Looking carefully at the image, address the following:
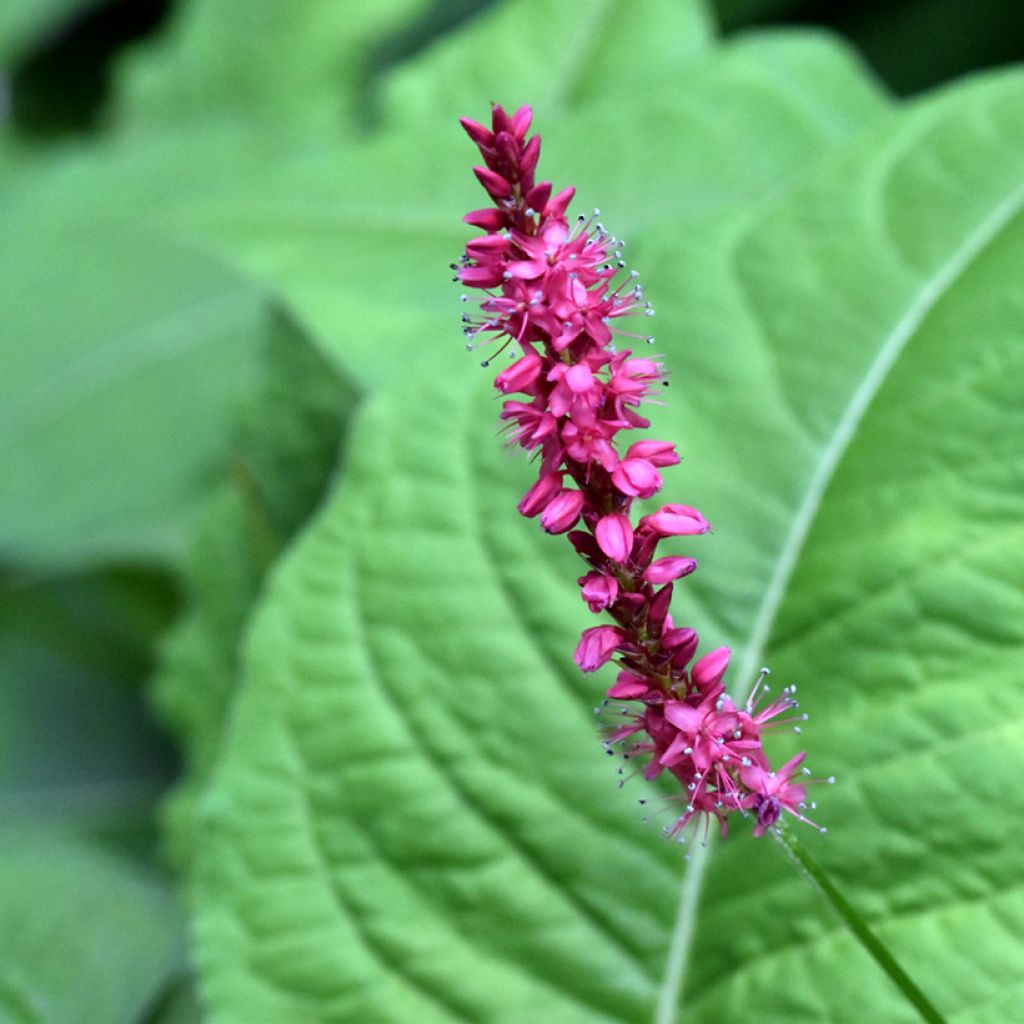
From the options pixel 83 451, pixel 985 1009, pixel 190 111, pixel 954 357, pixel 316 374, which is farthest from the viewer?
pixel 190 111

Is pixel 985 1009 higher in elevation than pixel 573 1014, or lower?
lower

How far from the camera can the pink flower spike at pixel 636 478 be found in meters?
0.43

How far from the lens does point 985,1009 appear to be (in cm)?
64

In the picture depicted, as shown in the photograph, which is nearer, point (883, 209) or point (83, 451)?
point (883, 209)

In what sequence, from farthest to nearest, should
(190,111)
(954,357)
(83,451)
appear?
(190,111) < (83,451) < (954,357)

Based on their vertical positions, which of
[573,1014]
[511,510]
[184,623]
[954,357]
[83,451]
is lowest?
[573,1014]

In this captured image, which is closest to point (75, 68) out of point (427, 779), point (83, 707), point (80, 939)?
point (83, 707)

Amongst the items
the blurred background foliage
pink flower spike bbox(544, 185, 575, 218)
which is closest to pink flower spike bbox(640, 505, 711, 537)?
pink flower spike bbox(544, 185, 575, 218)

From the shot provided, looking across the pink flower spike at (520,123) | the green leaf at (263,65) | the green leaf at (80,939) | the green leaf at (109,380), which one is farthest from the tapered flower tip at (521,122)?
the green leaf at (263,65)

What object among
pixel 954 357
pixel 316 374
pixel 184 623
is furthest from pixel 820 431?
pixel 184 623

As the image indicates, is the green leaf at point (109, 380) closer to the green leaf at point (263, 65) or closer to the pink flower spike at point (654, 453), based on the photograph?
the green leaf at point (263, 65)

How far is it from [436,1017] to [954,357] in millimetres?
476

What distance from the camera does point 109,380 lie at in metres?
1.60

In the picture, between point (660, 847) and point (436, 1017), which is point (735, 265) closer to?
point (660, 847)
